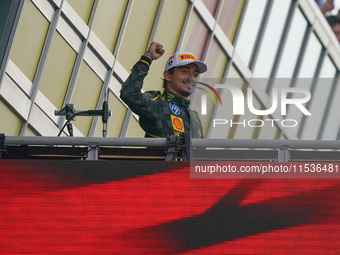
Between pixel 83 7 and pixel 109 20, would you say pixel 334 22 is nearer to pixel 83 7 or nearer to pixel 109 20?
pixel 109 20

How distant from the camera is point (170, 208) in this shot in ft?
18.6

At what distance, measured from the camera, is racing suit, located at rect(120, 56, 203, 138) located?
6617 millimetres

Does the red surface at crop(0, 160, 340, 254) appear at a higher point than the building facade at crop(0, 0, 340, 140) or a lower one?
lower

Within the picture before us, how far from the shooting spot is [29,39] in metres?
13.7

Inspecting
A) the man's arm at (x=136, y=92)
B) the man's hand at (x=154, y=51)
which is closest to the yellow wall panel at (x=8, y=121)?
the man's hand at (x=154, y=51)

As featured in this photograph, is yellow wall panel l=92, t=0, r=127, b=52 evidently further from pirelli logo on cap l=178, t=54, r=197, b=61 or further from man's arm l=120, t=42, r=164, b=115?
man's arm l=120, t=42, r=164, b=115

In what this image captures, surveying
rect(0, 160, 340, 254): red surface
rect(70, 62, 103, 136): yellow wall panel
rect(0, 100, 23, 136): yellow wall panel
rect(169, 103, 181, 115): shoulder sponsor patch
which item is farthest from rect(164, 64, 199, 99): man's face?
rect(70, 62, 103, 136): yellow wall panel

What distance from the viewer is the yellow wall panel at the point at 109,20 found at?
51.3ft

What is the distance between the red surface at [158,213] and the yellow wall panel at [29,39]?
7.82 m

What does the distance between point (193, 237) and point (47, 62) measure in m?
9.08

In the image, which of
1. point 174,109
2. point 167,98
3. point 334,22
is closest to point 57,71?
point 167,98

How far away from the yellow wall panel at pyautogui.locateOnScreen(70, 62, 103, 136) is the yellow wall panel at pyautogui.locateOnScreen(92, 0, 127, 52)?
570mm

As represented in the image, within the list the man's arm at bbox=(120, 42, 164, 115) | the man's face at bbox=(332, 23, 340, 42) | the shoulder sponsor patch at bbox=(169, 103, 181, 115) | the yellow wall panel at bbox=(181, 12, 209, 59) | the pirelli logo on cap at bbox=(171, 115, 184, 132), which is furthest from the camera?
the man's face at bbox=(332, 23, 340, 42)

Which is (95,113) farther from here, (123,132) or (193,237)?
(123,132)
